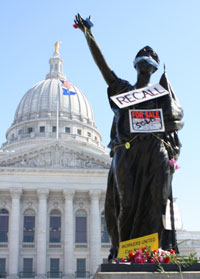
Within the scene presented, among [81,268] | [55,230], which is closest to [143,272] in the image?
[81,268]

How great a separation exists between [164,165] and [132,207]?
1.97ft

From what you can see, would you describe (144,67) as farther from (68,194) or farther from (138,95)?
(68,194)

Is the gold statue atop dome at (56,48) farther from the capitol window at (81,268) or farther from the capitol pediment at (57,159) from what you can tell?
the capitol window at (81,268)

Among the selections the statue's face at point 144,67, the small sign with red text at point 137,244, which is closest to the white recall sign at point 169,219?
the small sign with red text at point 137,244

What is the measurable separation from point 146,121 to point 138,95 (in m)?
0.36

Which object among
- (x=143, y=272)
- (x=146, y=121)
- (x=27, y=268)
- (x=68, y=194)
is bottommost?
(x=143, y=272)

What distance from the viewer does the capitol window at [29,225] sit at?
177ft

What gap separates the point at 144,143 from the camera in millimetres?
5730

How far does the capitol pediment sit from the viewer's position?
5634 centimetres

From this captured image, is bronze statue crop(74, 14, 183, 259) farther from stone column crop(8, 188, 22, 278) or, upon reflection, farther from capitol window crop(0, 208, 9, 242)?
capitol window crop(0, 208, 9, 242)

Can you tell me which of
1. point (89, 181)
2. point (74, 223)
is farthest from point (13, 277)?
point (89, 181)

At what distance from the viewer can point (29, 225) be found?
54.4 metres

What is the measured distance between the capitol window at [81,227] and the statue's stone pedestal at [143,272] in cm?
5110

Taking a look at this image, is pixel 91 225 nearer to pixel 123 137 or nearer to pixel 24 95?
pixel 24 95
